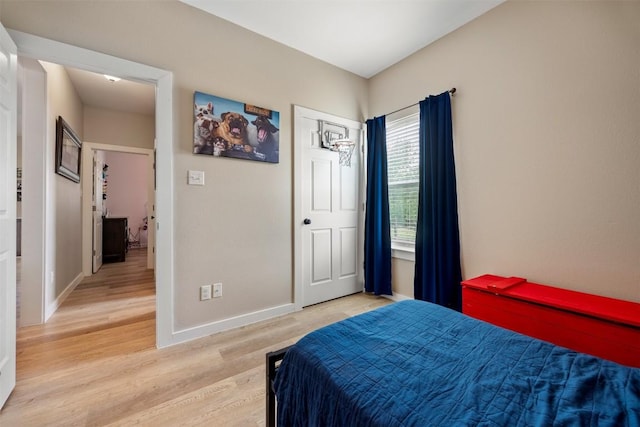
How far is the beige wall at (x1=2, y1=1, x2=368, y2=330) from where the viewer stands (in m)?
1.83

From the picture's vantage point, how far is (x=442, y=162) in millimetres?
2445

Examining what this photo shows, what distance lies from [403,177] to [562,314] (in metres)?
1.80

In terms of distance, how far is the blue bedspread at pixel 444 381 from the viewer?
2.30ft

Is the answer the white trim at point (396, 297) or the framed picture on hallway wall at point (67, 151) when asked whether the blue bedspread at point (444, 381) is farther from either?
the framed picture on hallway wall at point (67, 151)

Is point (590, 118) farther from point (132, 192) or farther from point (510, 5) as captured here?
point (132, 192)

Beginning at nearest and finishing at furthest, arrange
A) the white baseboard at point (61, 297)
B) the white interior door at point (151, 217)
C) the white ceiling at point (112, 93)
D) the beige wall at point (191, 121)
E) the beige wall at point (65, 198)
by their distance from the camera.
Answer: the beige wall at point (191, 121) → the white baseboard at point (61, 297) → the beige wall at point (65, 198) → the white ceiling at point (112, 93) → the white interior door at point (151, 217)

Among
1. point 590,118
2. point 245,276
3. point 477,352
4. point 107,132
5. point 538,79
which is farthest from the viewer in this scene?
point 107,132

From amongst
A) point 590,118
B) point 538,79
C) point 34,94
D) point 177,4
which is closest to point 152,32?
point 177,4

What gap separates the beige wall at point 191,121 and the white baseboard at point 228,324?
5 centimetres

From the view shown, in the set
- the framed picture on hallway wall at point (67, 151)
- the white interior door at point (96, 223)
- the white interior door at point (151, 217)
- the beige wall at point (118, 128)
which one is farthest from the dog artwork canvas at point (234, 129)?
the white interior door at point (96, 223)

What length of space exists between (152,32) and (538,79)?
2.91 meters

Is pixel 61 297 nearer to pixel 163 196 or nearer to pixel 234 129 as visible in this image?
pixel 163 196

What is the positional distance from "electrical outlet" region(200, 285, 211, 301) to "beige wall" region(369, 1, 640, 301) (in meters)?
2.27

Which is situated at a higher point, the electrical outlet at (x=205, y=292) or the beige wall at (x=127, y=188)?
the beige wall at (x=127, y=188)
